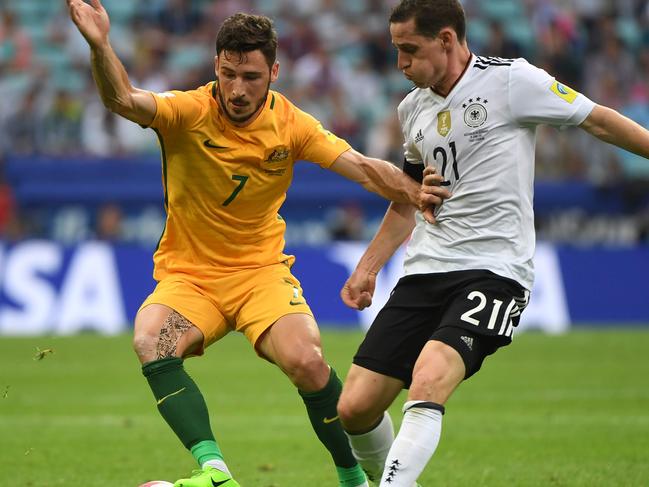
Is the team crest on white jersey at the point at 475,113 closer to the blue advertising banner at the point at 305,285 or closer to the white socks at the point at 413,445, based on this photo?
the white socks at the point at 413,445

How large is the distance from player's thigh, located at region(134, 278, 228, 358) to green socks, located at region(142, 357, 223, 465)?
Result: 0.32ft

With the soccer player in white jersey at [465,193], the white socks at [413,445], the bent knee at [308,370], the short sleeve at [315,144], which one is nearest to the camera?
the white socks at [413,445]

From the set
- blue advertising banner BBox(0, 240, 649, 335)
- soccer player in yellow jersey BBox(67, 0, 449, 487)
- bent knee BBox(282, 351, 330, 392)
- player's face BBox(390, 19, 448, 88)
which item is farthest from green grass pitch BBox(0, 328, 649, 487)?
player's face BBox(390, 19, 448, 88)

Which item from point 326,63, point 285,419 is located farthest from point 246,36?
point 326,63

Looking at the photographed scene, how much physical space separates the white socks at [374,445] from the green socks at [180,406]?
75cm

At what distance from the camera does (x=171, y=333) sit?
261 inches

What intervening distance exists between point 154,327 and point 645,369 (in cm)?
900

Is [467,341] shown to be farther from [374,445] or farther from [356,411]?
[374,445]

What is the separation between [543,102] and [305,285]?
12.3 meters

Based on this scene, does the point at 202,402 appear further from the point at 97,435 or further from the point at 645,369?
the point at 645,369

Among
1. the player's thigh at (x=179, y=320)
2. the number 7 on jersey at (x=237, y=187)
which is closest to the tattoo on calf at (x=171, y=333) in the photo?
the player's thigh at (x=179, y=320)

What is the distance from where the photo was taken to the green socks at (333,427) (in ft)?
22.4

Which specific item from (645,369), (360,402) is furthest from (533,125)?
(645,369)

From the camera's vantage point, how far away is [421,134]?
6.29 meters
